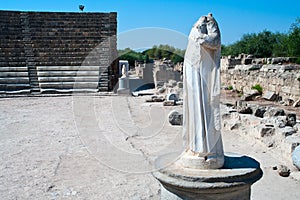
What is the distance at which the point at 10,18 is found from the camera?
23031mm

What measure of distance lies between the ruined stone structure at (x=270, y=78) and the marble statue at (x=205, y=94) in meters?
10.5

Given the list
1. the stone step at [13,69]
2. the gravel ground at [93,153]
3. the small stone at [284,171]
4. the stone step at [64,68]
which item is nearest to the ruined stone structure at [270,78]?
the gravel ground at [93,153]

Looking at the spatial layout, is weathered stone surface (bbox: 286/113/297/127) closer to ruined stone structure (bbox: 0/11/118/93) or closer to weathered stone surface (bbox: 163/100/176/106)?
weathered stone surface (bbox: 163/100/176/106)

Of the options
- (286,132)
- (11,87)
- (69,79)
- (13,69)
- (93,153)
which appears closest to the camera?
(286,132)

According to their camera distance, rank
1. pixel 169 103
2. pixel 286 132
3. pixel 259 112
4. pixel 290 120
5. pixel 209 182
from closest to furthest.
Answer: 1. pixel 209 182
2. pixel 286 132
3. pixel 290 120
4. pixel 259 112
5. pixel 169 103

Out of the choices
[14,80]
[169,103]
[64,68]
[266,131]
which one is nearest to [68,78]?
[64,68]

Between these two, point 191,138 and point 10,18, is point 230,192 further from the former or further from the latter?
point 10,18

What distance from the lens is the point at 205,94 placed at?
3.34 metres

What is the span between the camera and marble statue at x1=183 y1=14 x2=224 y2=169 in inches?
131

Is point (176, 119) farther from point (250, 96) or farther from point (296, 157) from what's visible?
point (250, 96)

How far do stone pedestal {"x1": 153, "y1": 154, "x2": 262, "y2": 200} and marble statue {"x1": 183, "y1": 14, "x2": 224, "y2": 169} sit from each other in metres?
0.14

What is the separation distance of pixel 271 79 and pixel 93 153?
411 inches

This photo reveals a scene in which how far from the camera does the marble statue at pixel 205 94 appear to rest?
3330mm

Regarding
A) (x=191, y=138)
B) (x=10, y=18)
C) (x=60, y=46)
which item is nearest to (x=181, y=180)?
(x=191, y=138)
